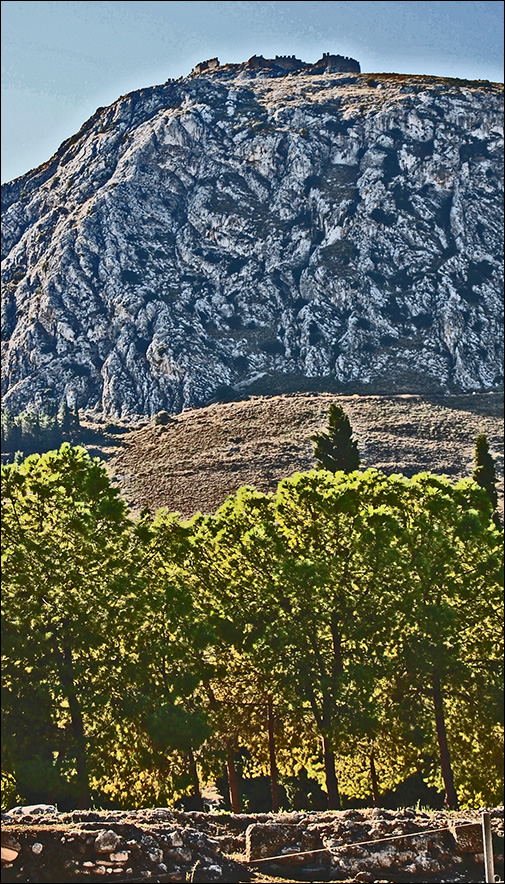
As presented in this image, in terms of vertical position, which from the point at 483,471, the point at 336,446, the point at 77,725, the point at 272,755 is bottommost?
the point at 272,755

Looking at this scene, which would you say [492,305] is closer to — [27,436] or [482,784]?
[27,436]

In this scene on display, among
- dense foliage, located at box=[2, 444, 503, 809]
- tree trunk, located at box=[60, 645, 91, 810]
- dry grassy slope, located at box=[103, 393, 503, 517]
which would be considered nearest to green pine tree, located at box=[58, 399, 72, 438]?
dry grassy slope, located at box=[103, 393, 503, 517]

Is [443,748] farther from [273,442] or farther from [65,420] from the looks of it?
[65,420]

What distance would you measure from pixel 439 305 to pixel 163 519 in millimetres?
165070

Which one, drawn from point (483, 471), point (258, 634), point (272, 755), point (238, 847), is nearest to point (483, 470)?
point (483, 471)

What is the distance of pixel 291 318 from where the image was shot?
645ft

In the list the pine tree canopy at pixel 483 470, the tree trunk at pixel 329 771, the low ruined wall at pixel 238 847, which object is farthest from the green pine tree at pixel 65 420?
the low ruined wall at pixel 238 847

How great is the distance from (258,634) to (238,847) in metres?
11.1

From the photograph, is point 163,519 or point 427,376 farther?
point 427,376

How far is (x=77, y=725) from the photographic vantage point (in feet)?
75.8

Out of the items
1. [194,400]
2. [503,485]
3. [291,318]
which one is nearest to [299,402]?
[194,400]

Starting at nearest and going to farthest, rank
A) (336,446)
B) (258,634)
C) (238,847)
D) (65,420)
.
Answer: (238,847) → (258,634) → (336,446) → (65,420)

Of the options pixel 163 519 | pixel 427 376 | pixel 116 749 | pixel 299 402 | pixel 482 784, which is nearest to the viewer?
pixel 116 749

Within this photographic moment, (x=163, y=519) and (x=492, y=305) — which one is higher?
(x=492, y=305)
